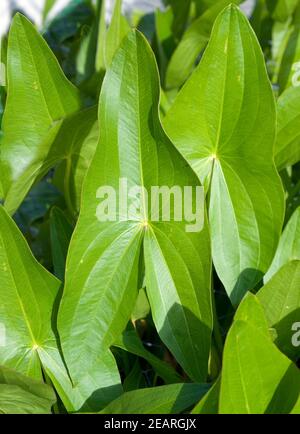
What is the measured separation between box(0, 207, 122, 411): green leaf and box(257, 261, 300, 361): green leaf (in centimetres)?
16

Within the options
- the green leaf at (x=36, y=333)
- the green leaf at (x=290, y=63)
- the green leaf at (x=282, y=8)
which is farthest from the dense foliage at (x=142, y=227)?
the green leaf at (x=282, y=8)

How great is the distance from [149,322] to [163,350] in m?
0.04

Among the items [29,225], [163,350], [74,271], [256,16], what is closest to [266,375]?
[74,271]

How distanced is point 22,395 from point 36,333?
0.27ft

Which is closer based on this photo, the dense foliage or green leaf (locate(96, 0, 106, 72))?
the dense foliage

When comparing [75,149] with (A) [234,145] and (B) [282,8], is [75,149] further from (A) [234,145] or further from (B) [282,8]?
(B) [282,8]

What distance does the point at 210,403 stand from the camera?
0.60 m

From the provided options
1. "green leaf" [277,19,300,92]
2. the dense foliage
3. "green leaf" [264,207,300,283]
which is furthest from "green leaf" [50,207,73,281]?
"green leaf" [277,19,300,92]

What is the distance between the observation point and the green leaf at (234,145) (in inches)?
28.0

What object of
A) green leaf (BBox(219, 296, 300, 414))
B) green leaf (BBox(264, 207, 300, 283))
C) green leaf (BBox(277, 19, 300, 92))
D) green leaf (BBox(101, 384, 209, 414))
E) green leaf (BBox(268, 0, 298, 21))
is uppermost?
green leaf (BBox(268, 0, 298, 21))

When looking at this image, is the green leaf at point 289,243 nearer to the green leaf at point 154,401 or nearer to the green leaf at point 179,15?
the green leaf at point 154,401

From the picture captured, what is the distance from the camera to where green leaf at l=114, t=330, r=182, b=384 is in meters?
0.76

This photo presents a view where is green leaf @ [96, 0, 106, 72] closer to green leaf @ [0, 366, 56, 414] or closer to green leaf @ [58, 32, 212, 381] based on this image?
green leaf @ [58, 32, 212, 381]

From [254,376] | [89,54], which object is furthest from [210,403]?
[89,54]
